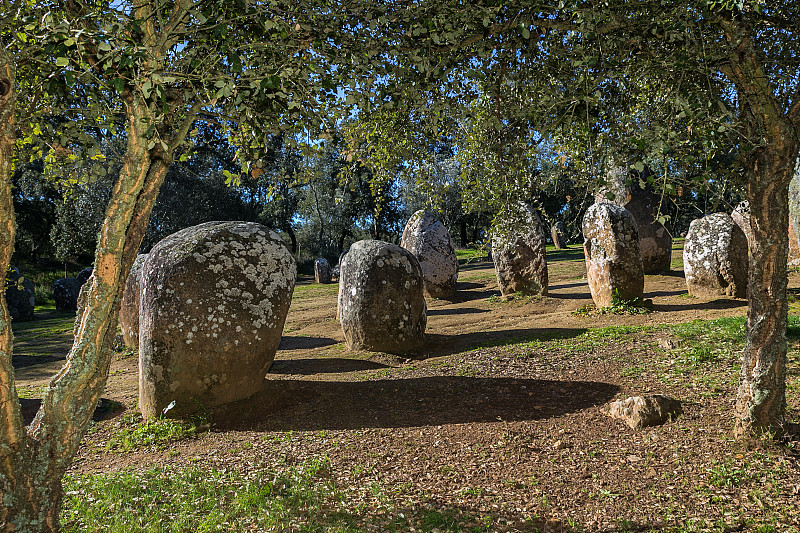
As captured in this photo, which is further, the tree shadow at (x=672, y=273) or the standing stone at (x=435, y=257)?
the standing stone at (x=435, y=257)

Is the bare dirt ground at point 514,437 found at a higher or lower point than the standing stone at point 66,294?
lower

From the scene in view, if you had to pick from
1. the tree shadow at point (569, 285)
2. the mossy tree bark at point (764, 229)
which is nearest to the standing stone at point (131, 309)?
the mossy tree bark at point (764, 229)

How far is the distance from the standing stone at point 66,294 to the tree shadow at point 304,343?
14410mm

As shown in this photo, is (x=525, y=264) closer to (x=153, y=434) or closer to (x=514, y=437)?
(x=514, y=437)

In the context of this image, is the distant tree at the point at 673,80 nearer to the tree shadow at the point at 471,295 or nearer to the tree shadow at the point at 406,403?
the tree shadow at the point at 406,403

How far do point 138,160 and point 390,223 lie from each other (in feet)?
154

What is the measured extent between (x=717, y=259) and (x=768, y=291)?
7815mm

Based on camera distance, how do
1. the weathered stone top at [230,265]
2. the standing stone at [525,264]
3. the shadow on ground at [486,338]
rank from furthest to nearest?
the standing stone at [525,264], the shadow on ground at [486,338], the weathered stone top at [230,265]

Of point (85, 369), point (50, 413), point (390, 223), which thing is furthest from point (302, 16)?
point (390, 223)

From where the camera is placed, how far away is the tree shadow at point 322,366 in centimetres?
914

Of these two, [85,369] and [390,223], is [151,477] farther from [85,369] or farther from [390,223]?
[390,223]

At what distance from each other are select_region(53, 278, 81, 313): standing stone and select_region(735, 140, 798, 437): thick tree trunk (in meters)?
24.1

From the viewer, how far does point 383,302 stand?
32.8 ft

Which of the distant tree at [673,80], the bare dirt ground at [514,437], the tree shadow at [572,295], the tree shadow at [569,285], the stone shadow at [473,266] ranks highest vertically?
the distant tree at [673,80]
